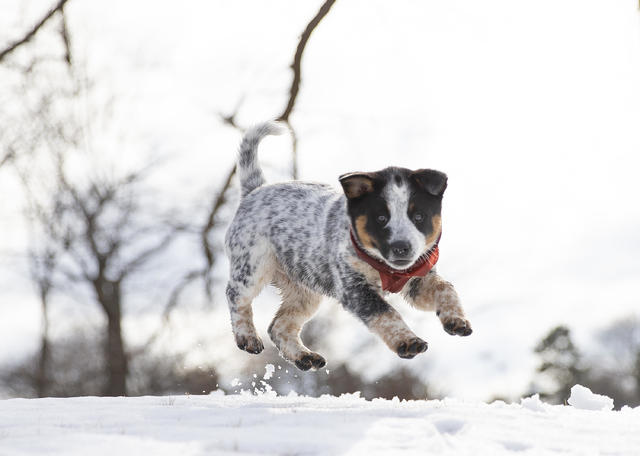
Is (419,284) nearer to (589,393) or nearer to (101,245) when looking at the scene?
(589,393)

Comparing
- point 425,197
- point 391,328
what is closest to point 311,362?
point 391,328

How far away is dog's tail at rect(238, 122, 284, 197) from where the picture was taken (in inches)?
274

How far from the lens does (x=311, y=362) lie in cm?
565

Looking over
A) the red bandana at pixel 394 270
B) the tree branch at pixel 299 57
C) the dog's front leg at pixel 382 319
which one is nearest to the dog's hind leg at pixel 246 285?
the dog's front leg at pixel 382 319

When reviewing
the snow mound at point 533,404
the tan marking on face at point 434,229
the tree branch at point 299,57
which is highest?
the tree branch at point 299,57

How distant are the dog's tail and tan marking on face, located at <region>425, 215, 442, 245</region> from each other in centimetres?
224

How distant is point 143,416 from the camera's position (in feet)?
15.9

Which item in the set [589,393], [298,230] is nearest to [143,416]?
[298,230]

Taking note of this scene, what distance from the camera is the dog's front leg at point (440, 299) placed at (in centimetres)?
494

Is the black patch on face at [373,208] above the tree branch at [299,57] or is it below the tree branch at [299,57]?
below

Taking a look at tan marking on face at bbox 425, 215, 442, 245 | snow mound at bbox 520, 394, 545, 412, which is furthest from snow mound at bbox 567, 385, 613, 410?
tan marking on face at bbox 425, 215, 442, 245

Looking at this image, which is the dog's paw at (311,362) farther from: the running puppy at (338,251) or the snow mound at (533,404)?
the snow mound at (533,404)

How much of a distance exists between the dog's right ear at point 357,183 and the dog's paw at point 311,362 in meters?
1.28

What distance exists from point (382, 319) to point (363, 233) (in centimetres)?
61
